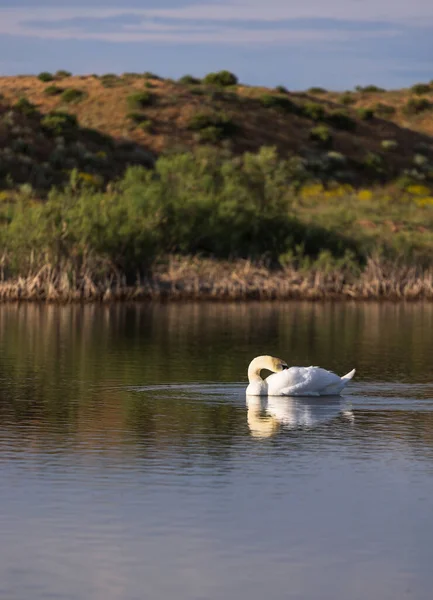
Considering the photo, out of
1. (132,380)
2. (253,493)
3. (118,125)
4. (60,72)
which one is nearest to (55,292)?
(132,380)

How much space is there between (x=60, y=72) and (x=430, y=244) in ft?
191

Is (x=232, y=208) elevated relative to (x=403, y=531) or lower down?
elevated

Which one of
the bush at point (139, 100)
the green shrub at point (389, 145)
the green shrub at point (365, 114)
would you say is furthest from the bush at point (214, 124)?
the green shrub at point (365, 114)

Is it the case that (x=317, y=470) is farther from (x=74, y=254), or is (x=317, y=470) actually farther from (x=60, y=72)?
(x=60, y=72)

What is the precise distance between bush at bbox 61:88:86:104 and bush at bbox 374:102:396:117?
83.5 ft

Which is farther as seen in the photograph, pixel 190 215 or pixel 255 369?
pixel 190 215

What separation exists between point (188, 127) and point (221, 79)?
16828 mm

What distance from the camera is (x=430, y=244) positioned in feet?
181

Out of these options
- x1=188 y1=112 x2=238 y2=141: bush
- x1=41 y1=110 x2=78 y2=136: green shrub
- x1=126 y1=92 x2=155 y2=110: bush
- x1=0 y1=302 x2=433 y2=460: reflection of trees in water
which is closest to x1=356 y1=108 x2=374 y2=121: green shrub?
x1=188 y1=112 x2=238 y2=141: bush

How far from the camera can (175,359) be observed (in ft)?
89.3

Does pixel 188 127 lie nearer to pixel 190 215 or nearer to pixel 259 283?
pixel 190 215

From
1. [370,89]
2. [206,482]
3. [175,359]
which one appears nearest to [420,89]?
[370,89]

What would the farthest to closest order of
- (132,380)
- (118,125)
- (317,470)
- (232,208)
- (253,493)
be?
1. (118,125)
2. (232,208)
3. (132,380)
4. (317,470)
5. (253,493)

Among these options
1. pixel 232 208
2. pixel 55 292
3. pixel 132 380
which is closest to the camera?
pixel 132 380
